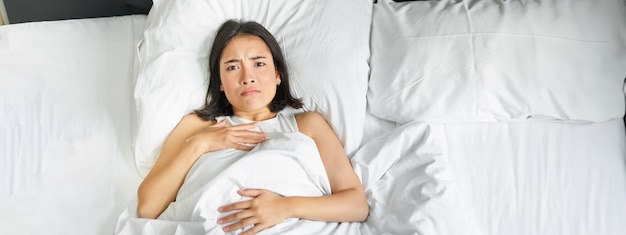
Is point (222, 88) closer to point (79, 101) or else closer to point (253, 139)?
point (253, 139)

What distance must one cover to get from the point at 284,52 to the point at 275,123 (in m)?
0.19

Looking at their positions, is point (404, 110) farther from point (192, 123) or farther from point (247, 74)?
point (192, 123)

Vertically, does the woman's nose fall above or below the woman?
above

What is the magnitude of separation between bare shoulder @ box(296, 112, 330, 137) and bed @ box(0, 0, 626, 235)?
1.0 inches

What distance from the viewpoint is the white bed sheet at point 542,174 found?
Answer: 1.39 metres

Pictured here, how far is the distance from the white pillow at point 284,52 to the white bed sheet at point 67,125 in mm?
110

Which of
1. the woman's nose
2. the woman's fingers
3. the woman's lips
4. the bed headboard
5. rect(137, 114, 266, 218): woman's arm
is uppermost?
the bed headboard

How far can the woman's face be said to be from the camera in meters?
1.45

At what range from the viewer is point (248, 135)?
145 centimetres

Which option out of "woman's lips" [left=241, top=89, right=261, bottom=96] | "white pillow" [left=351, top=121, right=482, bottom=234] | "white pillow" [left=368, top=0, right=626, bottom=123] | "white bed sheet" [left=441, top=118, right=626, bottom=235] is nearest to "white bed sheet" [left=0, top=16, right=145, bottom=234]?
"woman's lips" [left=241, top=89, right=261, bottom=96]

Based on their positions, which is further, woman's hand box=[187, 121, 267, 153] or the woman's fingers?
woman's hand box=[187, 121, 267, 153]

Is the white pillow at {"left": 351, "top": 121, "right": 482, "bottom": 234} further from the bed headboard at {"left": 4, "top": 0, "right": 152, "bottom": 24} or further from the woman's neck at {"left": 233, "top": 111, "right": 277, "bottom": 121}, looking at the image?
the bed headboard at {"left": 4, "top": 0, "right": 152, "bottom": 24}

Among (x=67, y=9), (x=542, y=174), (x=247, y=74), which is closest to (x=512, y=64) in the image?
(x=542, y=174)

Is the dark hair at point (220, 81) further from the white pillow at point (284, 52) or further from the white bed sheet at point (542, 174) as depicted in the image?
the white bed sheet at point (542, 174)
